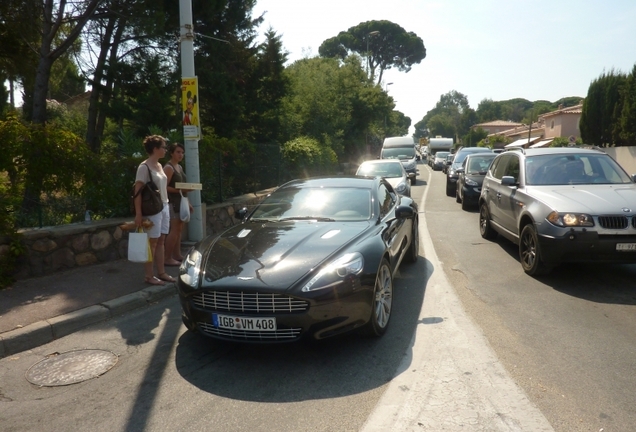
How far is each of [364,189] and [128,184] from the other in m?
3.91

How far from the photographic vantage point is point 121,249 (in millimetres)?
7652

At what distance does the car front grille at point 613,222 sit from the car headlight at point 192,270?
450 centimetres

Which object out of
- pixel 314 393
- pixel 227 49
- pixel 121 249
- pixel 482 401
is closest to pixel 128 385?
pixel 314 393

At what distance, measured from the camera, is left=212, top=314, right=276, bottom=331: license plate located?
4.07 meters

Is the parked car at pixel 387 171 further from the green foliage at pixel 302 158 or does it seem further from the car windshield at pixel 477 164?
the green foliage at pixel 302 158

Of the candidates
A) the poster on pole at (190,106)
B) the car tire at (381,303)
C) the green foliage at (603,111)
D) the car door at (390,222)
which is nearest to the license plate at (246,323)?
the car tire at (381,303)

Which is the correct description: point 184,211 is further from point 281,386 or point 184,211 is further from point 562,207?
point 562,207

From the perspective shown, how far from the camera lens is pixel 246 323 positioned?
13.5ft

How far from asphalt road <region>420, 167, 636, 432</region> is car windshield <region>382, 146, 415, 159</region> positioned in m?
18.9

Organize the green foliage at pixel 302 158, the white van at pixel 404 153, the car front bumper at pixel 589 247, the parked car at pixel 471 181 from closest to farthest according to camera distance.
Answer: the car front bumper at pixel 589 247, the parked car at pixel 471 181, the green foliage at pixel 302 158, the white van at pixel 404 153

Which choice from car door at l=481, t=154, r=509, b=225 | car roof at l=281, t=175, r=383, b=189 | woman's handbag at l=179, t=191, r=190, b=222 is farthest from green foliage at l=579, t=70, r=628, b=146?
woman's handbag at l=179, t=191, r=190, b=222

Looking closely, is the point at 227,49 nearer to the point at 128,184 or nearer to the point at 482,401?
the point at 128,184

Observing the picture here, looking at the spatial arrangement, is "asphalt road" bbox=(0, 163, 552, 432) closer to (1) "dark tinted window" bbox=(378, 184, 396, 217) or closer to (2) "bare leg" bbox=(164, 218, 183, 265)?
(1) "dark tinted window" bbox=(378, 184, 396, 217)

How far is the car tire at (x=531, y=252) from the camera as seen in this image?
6578mm
